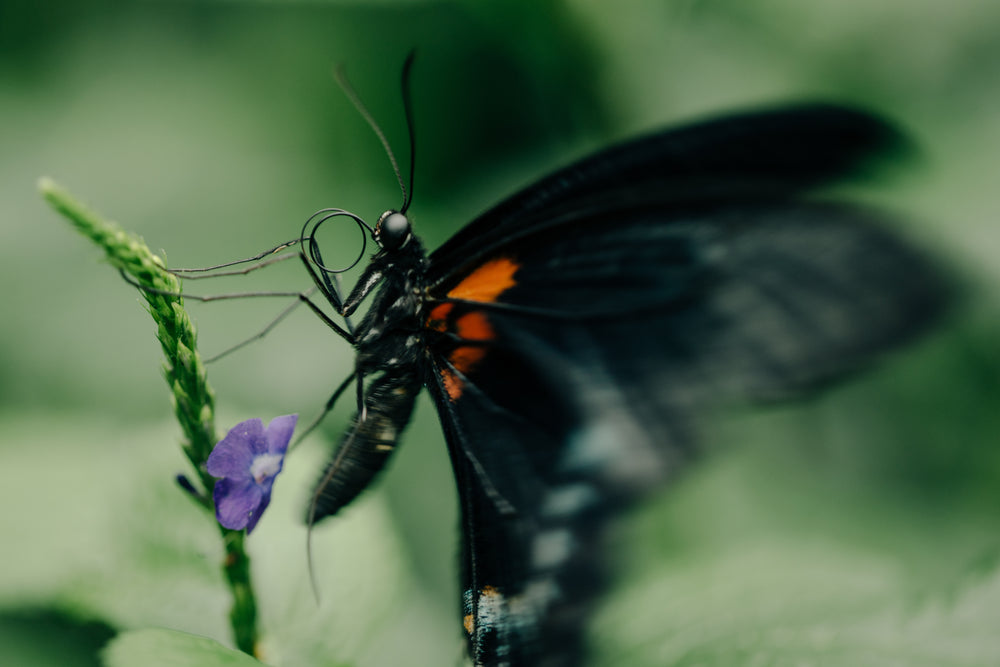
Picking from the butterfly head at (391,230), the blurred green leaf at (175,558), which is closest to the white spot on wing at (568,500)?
the blurred green leaf at (175,558)

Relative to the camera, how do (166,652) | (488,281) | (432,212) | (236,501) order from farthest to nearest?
(432,212), (488,281), (236,501), (166,652)

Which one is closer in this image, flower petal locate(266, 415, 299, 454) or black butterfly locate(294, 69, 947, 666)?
flower petal locate(266, 415, 299, 454)

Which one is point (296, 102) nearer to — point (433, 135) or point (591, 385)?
point (433, 135)

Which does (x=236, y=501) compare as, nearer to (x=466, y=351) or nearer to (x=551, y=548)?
(x=466, y=351)

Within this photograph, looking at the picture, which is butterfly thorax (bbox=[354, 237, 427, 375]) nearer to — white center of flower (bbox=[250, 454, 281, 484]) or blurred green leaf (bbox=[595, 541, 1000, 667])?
white center of flower (bbox=[250, 454, 281, 484])

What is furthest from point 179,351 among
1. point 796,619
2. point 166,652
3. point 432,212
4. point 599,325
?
point 432,212

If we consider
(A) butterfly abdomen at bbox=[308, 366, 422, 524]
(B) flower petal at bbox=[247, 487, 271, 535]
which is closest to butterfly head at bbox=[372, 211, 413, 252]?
(A) butterfly abdomen at bbox=[308, 366, 422, 524]
